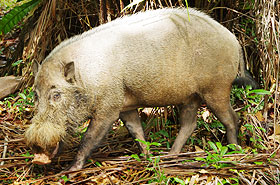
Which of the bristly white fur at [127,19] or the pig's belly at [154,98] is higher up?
the bristly white fur at [127,19]

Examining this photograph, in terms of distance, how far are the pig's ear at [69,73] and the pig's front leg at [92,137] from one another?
42 cm

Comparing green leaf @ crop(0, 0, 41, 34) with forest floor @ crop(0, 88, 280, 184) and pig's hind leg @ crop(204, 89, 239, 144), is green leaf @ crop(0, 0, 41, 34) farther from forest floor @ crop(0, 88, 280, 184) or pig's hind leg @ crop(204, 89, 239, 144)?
pig's hind leg @ crop(204, 89, 239, 144)

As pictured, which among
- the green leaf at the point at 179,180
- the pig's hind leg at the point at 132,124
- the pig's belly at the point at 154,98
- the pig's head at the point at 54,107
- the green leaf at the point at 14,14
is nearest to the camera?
the green leaf at the point at 179,180

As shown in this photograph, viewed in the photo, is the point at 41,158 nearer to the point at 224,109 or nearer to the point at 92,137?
the point at 92,137

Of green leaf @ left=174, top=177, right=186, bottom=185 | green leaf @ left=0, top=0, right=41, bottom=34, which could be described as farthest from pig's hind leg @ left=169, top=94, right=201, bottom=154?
green leaf @ left=0, top=0, right=41, bottom=34

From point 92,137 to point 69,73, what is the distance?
0.62 m

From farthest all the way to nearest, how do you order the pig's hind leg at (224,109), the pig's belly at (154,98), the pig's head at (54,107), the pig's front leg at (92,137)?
the pig's hind leg at (224,109) < the pig's belly at (154,98) < the pig's front leg at (92,137) < the pig's head at (54,107)

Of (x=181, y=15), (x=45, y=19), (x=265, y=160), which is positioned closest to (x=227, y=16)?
(x=181, y=15)

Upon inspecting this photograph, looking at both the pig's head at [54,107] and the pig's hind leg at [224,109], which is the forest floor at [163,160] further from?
the pig's head at [54,107]

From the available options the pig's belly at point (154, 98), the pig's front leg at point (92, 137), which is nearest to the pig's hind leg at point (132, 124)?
the pig's belly at point (154, 98)

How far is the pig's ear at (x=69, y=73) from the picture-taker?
2.89 meters

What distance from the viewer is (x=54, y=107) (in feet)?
9.46

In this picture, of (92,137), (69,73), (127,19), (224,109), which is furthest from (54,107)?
(224,109)

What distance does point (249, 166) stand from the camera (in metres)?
2.91
